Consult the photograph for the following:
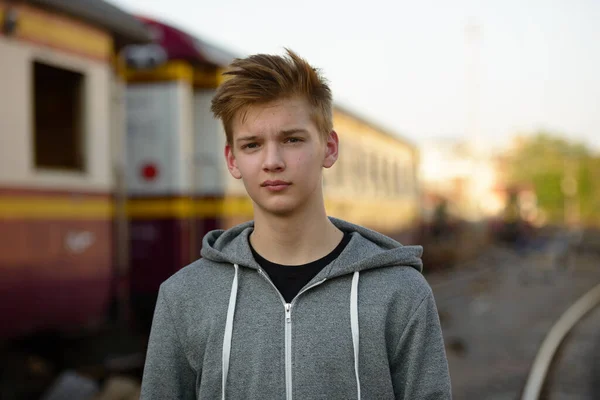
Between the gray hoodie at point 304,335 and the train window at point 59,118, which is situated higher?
the train window at point 59,118

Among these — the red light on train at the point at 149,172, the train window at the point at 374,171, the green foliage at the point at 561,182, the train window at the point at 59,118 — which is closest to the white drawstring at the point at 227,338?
the train window at the point at 59,118

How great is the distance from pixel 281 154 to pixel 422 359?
584mm

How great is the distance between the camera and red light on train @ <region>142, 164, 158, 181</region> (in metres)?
8.48

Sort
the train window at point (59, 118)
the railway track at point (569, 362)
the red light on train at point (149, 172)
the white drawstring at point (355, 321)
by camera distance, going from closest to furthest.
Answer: the white drawstring at point (355, 321), the train window at point (59, 118), the railway track at point (569, 362), the red light on train at point (149, 172)

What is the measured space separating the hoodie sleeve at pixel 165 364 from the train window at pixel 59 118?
5.34 m

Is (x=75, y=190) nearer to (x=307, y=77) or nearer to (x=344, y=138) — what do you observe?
(x=307, y=77)

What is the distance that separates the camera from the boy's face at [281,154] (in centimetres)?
186

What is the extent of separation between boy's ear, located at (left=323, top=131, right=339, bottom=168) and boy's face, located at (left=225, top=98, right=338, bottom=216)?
0.25ft

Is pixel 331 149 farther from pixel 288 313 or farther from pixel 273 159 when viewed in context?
pixel 288 313

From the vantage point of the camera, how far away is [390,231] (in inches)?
666

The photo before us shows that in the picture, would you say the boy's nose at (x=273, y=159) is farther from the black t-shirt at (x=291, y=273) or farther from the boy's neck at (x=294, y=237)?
the black t-shirt at (x=291, y=273)

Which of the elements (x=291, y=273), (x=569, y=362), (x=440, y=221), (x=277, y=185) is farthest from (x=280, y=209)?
(x=440, y=221)

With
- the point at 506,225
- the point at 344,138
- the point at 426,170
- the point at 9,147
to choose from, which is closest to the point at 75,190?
the point at 9,147

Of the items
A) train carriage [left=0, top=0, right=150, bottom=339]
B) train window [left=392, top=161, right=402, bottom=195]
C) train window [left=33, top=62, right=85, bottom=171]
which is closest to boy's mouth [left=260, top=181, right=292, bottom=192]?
train carriage [left=0, top=0, right=150, bottom=339]
